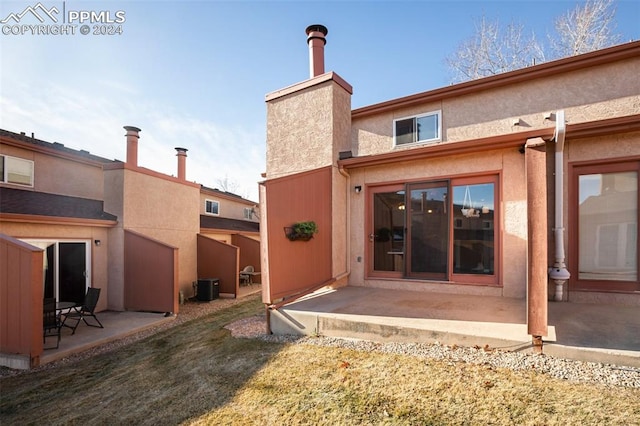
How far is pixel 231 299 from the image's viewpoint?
40.2 feet

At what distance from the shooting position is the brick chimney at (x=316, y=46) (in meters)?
8.56

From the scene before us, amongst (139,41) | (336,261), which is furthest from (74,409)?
(139,41)

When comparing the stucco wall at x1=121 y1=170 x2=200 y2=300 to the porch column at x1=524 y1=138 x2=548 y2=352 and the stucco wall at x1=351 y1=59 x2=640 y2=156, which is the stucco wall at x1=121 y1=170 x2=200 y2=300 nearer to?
the stucco wall at x1=351 y1=59 x2=640 y2=156

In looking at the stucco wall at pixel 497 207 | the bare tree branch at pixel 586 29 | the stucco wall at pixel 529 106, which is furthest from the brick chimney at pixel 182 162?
the bare tree branch at pixel 586 29

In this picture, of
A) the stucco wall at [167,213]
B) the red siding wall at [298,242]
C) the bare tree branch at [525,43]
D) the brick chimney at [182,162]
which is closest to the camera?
the red siding wall at [298,242]

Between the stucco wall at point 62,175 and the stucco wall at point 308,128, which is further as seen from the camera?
the stucco wall at point 62,175

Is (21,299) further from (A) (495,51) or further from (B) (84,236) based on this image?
(A) (495,51)

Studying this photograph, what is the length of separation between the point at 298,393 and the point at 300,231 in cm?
350

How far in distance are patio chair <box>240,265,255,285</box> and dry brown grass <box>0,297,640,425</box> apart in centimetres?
931

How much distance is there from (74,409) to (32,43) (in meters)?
8.91

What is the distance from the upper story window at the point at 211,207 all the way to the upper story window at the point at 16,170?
846cm

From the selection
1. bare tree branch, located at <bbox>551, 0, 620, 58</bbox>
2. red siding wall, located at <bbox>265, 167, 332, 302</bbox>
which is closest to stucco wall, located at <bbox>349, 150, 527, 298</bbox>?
red siding wall, located at <bbox>265, 167, 332, 302</bbox>

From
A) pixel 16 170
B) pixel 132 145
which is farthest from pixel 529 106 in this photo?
pixel 16 170

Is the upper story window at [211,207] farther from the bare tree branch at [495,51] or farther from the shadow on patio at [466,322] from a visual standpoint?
the bare tree branch at [495,51]
